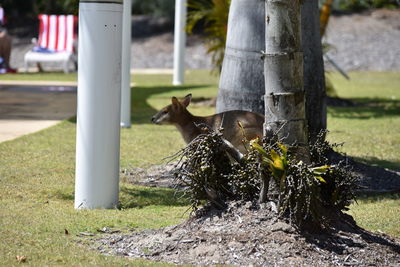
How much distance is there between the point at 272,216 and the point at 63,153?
5278mm

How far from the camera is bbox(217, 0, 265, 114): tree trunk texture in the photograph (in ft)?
31.0

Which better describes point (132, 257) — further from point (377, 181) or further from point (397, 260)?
point (377, 181)

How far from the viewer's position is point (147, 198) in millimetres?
8023

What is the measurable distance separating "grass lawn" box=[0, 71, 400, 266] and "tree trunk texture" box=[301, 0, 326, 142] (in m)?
1.45

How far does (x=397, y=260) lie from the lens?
5.65 meters

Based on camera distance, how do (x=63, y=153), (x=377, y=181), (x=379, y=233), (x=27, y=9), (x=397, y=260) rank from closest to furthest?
(x=397, y=260) < (x=379, y=233) < (x=377, y=181) < (x=63, y=153) < (x=27, y=9)

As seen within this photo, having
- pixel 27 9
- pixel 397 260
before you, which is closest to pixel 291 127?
pixel 397 260

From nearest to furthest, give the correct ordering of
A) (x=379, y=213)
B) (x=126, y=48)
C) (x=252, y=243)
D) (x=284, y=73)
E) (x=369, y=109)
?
1. (x=252, y=243)
2. (x=284, y=73)
3. (x=379, y=213)
4. (x=126, y=48)
5. (x=369, y=109)

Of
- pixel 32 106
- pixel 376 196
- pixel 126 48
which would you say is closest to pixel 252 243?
pixel 376 196

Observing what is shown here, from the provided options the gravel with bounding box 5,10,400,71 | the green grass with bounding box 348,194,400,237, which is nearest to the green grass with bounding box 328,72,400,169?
the green grass with bounding box 348,194,400,237

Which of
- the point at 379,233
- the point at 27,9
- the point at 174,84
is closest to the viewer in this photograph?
the point at 379,233

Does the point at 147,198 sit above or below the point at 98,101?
below

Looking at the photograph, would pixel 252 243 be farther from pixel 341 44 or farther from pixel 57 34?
pixel 341 44

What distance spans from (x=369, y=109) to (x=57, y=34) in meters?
11.1
